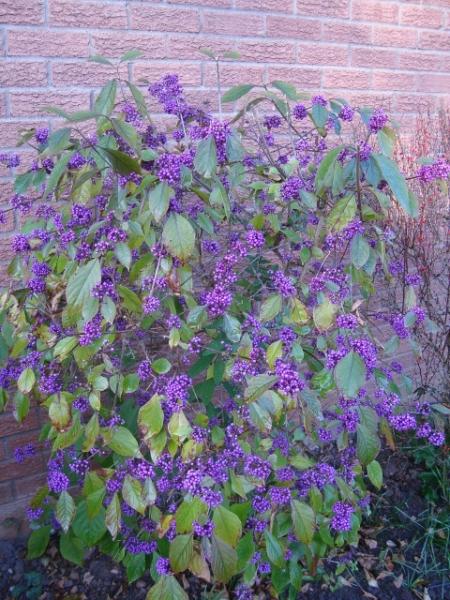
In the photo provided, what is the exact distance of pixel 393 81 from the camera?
3041 millimetres

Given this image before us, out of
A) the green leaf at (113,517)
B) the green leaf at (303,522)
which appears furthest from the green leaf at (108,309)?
the green leaf at (303,522)

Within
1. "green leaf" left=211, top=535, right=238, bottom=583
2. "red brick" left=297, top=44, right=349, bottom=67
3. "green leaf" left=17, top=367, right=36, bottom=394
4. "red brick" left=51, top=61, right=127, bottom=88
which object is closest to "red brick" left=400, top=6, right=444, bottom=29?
"red brick" left=297, top=44, right=349, bottom=67

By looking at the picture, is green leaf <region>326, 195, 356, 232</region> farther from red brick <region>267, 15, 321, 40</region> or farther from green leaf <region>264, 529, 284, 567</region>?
red brick <region>267, 15, 321, 40</region>

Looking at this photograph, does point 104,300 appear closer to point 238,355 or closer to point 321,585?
point 238,355

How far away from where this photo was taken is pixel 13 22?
6.74 feet

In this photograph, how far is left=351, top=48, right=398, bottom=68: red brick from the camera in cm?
288

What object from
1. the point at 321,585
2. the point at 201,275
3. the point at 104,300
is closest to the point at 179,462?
the point at 104,300

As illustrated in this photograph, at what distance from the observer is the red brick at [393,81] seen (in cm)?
298

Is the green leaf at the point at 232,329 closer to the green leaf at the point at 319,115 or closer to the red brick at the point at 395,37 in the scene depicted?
the green leaf at the point at 319,115

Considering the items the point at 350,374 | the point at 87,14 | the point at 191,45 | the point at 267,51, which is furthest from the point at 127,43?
the point at 350,374

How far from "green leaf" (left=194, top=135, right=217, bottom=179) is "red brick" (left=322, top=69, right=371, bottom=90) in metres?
1.65

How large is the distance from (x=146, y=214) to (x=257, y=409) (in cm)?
54

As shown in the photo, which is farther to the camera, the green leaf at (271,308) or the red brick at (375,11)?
the red brick at (375,11)

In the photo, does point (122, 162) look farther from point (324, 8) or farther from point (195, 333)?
point (324, 8)
